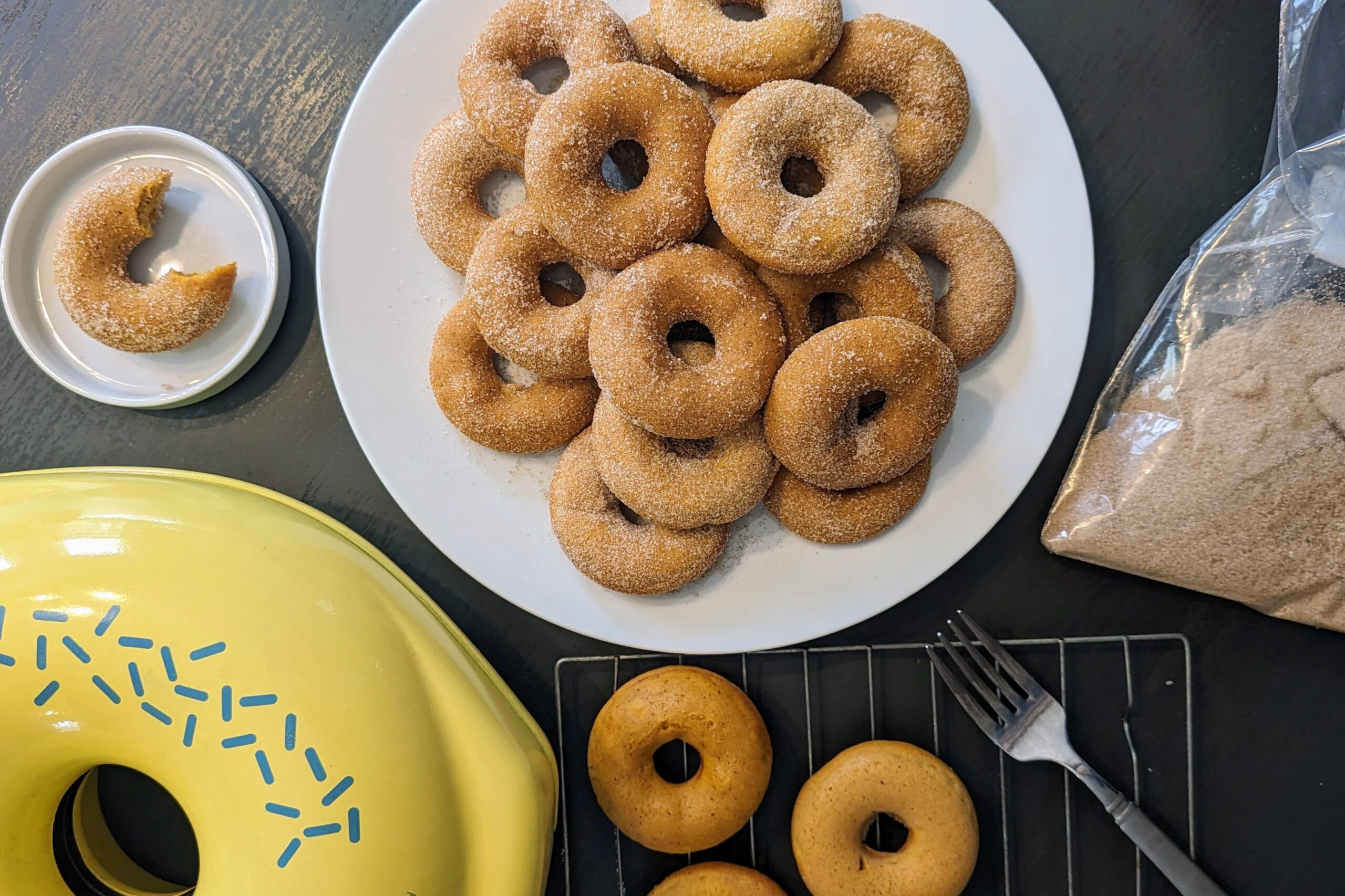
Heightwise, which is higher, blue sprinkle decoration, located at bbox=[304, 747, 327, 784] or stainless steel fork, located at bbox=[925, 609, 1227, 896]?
stainless steel fork, located at bbox=[925, 609, 1227, 896]

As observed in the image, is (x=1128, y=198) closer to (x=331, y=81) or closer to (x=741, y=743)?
(x=741, y=743)

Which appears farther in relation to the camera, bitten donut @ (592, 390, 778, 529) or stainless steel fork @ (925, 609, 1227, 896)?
stainless steel fork @ (925, 609, 1227, 896)

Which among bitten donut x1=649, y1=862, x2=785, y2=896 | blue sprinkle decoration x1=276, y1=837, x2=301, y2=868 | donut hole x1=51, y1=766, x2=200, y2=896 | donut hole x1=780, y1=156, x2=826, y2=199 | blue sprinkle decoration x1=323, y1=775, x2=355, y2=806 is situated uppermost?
donut hole x1=780, y1=156, x2=826, y2=199

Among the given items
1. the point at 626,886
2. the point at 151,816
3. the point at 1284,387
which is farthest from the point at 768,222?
the point at 151,816

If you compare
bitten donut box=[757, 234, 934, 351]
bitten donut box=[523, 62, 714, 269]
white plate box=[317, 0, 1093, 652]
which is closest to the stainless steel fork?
white plate box=[317, 0, 1093, 652]

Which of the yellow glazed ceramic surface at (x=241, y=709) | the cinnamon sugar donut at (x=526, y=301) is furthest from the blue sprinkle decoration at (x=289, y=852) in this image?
the cinnamon sugar donut at (x=526, y=301)

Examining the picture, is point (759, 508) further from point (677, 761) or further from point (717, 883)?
point (717, 883)

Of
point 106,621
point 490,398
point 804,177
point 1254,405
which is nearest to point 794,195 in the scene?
point 804,177

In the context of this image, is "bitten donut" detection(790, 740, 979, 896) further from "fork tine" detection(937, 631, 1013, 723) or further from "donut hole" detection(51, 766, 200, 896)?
"donut hole" detection(51, 766, 200, 896)
